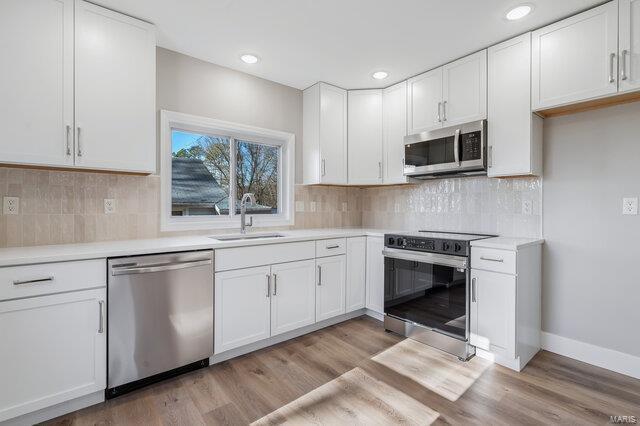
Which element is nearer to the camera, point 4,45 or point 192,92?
point 4,45

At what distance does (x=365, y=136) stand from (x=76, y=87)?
103 inches

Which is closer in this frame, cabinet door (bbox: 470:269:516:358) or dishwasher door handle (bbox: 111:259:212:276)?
dishwasher door handle (bbox: 111:259:212:276)

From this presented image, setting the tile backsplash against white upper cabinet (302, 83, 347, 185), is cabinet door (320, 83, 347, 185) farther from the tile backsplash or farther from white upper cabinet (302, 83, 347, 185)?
the tile backsplash

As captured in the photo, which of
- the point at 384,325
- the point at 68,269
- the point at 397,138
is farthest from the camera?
the point at 397,138

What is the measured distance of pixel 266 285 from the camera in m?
2.56

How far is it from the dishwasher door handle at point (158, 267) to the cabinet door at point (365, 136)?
77.2 inches

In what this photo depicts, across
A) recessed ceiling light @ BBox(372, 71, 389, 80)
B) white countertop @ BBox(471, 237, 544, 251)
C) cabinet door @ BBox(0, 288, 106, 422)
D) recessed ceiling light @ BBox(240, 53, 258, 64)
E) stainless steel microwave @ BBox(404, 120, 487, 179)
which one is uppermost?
recessed ceiling light @ BBox(372, 71, 389, 80)

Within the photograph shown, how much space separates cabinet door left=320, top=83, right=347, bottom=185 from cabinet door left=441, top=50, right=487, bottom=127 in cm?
109

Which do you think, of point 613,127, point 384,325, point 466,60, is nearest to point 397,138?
point 466,60

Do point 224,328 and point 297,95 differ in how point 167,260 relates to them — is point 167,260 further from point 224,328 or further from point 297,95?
point 297,95

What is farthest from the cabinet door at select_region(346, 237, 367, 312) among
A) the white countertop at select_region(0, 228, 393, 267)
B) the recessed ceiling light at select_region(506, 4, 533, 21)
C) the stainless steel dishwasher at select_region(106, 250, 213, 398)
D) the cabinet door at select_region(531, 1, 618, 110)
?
the recessed ceiling light at select_region(506, 4, 533, 21)

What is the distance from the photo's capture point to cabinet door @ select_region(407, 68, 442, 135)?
2.97 metres

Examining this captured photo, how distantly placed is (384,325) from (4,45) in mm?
3451

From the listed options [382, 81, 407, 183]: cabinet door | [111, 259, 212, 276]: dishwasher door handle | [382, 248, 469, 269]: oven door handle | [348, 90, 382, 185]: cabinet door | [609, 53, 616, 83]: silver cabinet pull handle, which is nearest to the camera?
[111, 259, 212, 276]: dishwasher door handle
